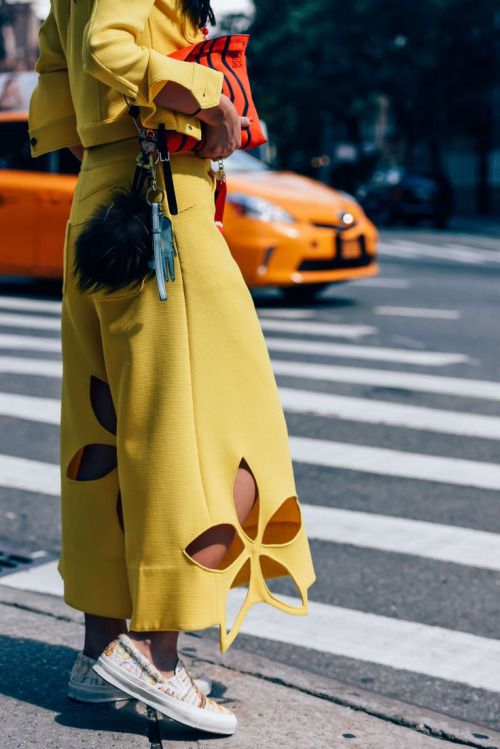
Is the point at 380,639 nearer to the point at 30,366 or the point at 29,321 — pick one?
the point at 30,366

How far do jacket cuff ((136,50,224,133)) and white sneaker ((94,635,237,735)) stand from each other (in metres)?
1.05

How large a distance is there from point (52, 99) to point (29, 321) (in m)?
7.63

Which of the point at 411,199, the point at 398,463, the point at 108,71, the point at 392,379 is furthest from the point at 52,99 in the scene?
the point at 411,199

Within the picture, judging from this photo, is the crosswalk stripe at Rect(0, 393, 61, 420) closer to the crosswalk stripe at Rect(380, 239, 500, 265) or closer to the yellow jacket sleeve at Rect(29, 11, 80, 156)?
the yellow jacket sleeve at Rect(29, 11, 80, 156)

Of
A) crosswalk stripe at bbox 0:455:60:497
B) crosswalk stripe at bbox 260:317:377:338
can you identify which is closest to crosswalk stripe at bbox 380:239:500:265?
crosswalk stripe at bbox 260:317:377:338

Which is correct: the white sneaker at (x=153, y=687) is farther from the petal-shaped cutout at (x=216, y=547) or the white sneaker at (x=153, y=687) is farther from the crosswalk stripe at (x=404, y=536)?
the crosswalk stripe at (x=404, y=536)

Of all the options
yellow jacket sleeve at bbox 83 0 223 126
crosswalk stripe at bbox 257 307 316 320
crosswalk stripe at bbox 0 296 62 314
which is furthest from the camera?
crosswalk stripe at bbox 0 296 62 314

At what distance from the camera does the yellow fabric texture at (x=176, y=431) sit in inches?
97.7

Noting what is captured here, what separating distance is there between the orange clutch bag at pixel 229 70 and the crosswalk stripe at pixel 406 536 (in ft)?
7.09

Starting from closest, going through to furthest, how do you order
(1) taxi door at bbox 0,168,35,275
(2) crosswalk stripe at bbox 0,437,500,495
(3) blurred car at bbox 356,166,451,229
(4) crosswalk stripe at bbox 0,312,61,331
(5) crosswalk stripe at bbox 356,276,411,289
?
(2) crosswalk stripe at bbox 0,437,500,495 → (4) crosswalk stripe at bbox 0,312,61,331 → (1) taxi door at bbox 0,168,35,275 → (5) crosswalk stripe at bbox 356,276,411,289 → (3) blurred car at bbox 356,166,451,229

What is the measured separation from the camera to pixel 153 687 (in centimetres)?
257

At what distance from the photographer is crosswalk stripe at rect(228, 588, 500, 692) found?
3.44 metres

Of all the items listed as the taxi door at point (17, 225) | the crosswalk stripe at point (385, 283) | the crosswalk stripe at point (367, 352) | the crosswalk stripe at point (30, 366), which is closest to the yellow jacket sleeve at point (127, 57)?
the crosswalk stripe at point (30, 366)

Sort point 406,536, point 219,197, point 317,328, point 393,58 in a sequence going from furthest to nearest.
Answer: point 393,58
point 317,328
point 406,536
point 219,197
